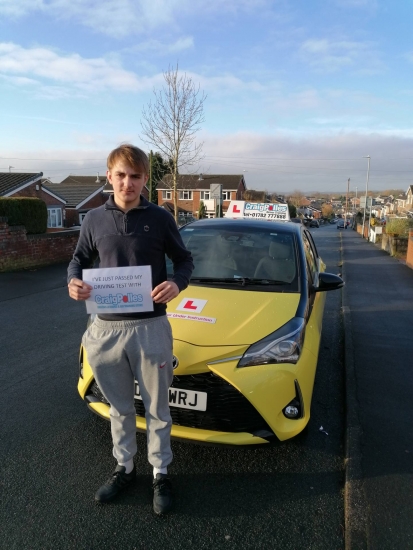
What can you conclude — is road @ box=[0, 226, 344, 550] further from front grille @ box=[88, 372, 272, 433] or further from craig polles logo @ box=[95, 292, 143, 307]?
craig polles logo @ box=[95, 292, 143, 307]

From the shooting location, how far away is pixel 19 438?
3137 mm

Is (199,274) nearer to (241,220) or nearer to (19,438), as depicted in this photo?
(241,220)

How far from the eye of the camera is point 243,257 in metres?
4.09

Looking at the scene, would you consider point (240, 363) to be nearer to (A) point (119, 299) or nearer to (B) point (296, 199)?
(A) point (119, 299)

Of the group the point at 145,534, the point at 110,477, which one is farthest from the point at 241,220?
the point at 145,534

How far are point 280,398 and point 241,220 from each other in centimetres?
250

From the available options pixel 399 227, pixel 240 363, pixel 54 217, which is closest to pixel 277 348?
pixel 240 363

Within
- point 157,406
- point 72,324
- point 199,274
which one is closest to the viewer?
point 157,406

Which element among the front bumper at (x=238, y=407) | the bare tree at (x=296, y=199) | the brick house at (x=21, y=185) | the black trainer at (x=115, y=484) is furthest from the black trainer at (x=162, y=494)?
the bare tree at (x=296, y=199)

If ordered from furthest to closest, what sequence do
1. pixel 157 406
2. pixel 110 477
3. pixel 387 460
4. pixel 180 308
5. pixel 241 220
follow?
pixel 241 220
pixel 180 308
pixel 387 460
pixel 110 477
pixel 157 406

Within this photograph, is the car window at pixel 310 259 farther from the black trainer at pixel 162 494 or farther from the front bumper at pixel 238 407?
the black trainer at pixel 162 494

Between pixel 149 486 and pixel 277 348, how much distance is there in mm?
1171

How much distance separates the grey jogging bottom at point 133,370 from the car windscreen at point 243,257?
140 centimetres

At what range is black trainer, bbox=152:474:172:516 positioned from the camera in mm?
2385
